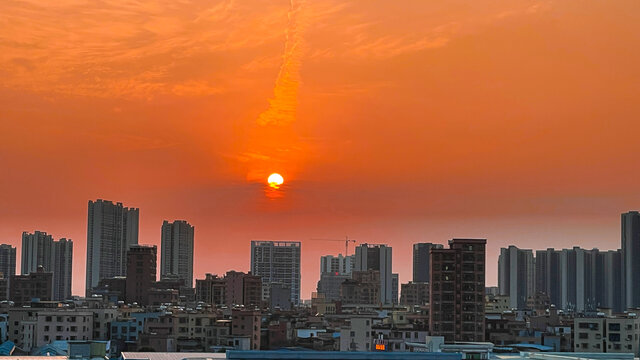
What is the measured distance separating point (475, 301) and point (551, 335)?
815cm

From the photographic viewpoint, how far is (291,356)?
2133 inches

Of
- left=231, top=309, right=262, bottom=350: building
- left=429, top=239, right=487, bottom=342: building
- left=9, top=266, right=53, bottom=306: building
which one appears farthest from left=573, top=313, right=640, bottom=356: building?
left=9, top=266, right=53, bottom=306: building

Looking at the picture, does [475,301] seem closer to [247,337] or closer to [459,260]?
[459,260]

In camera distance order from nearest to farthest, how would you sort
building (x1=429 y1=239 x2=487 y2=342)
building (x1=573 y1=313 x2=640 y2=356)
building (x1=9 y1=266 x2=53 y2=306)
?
building (x1=573 y1=313 x2=640 y2=356) → building (x1=429 y1=239 x2=487 y2=342) → building (x1=9 y1=266 x2=53 y2=306)

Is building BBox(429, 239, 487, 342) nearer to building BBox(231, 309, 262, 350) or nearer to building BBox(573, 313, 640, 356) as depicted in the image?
building BBox(573, 313, 640, 356)

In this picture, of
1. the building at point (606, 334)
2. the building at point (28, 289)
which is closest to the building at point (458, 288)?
the building at point (606, 334)

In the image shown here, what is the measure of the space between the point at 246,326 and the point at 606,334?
112 ft

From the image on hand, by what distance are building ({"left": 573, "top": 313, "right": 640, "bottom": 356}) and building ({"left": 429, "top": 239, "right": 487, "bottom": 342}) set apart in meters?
10.3

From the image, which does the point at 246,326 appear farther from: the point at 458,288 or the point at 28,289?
the point at 28,289

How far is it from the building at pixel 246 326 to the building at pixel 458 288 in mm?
17126

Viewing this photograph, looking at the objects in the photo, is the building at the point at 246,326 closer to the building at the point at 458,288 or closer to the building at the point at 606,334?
the building at the point at 458,288

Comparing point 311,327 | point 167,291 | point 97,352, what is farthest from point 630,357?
point 167,291

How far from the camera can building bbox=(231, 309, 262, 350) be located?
125 metres

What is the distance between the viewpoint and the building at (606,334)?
118m
